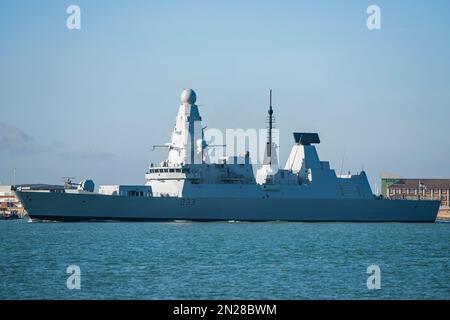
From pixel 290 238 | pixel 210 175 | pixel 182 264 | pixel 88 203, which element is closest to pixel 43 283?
pixel 182 264

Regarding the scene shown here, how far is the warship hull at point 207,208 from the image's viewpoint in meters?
52.4

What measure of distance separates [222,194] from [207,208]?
128 cm

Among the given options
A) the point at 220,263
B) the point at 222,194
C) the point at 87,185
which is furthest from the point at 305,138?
the point at 220,263

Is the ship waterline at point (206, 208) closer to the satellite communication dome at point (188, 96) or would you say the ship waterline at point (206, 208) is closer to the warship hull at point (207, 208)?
the warship hull at point (207, 208)

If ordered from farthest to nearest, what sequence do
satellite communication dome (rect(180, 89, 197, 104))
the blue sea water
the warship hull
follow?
satellite communication dome (rect(180, 89, 197, 104)) → the warship hull → the blue sea water

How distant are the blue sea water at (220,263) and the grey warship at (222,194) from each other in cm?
354

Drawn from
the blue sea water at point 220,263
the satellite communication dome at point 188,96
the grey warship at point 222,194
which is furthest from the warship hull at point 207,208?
the satellite communication dome at point 188,96

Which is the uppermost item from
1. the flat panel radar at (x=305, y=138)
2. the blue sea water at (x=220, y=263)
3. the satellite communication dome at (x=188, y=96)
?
the satellite communication dome at (x=188, y=96)

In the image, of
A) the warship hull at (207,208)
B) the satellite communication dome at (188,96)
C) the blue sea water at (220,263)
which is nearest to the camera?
the blue sea water at (220,263)

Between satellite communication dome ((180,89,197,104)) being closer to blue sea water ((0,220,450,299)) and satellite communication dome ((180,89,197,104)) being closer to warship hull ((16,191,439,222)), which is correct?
warship hull ((16,191,439,222))

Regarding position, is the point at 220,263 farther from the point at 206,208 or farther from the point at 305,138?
the point at 305,138

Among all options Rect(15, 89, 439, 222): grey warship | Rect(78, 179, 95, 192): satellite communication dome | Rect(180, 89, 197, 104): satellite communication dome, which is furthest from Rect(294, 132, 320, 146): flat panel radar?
Rect(78, 179, 95, 192): satellite communication dome

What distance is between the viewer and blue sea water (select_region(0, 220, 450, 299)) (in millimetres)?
24016

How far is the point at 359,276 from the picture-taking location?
27.4 m
